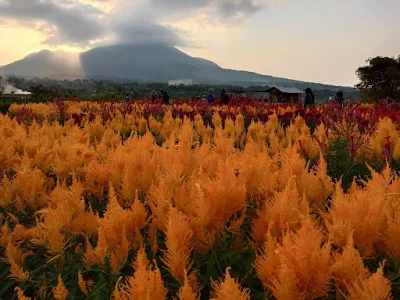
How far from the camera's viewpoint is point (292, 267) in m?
1.35

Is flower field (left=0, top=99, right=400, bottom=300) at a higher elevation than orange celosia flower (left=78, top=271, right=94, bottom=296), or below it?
higher

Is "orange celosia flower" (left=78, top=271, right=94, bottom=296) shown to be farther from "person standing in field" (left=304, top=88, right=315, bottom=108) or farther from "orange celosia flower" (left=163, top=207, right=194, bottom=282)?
"person standing in field" (left=304, top=88, right=315, bottom=108)

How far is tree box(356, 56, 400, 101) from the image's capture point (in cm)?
3519

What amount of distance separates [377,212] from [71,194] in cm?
145

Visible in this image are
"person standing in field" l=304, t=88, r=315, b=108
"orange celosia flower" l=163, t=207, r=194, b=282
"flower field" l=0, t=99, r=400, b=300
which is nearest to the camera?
"flower field" l=0, t=99, r=400, b=300

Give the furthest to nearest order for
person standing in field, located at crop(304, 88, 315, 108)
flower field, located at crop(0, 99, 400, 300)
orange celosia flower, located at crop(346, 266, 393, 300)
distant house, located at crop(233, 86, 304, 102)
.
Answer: distant house, located at crop(233, 86, 304, 102)
person standing in field, located at crop(304, 88, 315, 108)
flower field, located at crop(0, 99, 400, 300)
orange celosia flower, located at crop(346, 266, 393, 300)

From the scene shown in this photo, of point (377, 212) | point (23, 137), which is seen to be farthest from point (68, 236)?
point (23, 137)

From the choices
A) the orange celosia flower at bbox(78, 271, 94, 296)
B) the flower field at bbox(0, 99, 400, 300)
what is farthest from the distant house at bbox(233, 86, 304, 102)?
the orange celosia flower at bbox(78, 271, 94, 296)

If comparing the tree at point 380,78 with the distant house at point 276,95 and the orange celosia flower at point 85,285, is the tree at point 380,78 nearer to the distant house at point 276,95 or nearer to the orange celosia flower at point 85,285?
the distant house at point 276,95

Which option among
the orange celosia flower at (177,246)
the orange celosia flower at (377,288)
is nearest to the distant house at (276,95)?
the orange celosia flower at (177,246)

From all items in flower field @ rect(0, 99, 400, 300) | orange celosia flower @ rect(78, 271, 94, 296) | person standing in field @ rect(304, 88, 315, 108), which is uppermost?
flower field @ rect(0, 99, 400, 300)

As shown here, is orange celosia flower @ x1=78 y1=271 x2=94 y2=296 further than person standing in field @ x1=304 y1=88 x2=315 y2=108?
No

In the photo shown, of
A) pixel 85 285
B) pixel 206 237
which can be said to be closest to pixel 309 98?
Result: pixel 206 237

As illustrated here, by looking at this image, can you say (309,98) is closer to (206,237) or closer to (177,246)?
(206,237)
